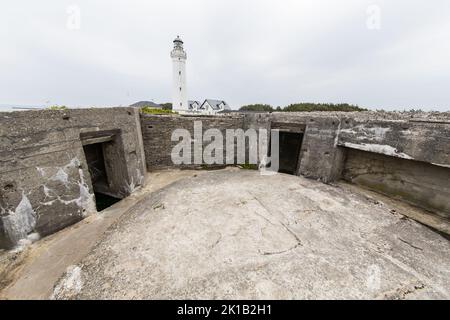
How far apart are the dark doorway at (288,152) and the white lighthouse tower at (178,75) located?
2517 cm

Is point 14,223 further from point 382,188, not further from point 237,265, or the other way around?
point 382,188

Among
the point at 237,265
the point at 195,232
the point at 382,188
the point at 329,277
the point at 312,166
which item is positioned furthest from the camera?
the point at 312,166

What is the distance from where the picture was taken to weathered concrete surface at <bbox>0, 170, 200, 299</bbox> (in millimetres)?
2938

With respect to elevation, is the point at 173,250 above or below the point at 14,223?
below

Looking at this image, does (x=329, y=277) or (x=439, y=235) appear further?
(x=439, y=235)

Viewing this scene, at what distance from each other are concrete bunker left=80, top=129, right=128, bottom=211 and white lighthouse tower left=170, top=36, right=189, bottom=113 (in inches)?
1032

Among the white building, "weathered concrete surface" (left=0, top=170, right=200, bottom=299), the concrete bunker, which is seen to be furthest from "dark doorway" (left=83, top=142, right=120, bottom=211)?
the white building

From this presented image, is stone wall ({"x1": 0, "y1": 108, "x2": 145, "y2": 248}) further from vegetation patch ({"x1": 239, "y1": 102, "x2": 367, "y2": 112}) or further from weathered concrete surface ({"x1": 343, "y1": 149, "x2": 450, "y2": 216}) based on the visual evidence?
vegetation patch ({"x1": 239, "y1": 102, "x2": 367, "y2": 112})

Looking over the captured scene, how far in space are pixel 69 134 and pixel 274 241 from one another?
5.15 m

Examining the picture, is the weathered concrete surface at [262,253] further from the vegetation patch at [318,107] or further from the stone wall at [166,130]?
the vegetation patch at [318,107]

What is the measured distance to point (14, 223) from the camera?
3.68 metres

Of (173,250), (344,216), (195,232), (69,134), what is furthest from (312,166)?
(69,134)

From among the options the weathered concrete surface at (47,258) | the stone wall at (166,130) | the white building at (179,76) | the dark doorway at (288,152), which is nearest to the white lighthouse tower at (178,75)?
the white building at (179,76)

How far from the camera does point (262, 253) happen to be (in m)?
3.34
